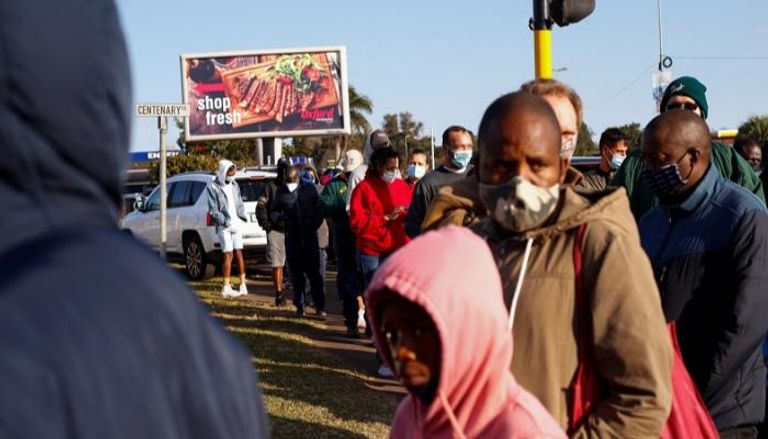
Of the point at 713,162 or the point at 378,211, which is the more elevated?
the point at 713,162

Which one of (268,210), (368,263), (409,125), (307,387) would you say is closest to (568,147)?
(307,387)

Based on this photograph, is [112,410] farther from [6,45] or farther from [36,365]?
[6,45]

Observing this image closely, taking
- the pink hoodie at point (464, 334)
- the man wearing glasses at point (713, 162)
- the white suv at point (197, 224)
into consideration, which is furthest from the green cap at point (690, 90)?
the white suv at point (197, 224)

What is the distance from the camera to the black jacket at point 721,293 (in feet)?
12.8

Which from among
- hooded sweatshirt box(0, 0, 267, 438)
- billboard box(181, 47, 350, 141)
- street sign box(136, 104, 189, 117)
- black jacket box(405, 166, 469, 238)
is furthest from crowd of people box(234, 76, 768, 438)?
billboard box(181, 47, 350, 141)

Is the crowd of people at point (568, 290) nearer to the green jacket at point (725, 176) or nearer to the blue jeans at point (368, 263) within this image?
the green jacket at point (725, 176)

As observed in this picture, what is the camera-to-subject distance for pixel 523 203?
280 centimetres

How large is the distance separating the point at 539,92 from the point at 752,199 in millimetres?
1061

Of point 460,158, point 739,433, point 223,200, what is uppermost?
point 460,158

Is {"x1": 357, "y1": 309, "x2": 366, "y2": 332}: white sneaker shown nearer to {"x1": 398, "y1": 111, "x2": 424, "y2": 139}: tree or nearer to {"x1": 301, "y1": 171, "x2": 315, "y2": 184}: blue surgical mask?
{"x1": 301, "y1": 171, "x2": 315, "y2": 184}: blue surgical mask

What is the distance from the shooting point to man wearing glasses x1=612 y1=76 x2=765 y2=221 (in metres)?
5.39

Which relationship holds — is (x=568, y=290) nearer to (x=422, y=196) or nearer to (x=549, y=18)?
(x=422, y=196)

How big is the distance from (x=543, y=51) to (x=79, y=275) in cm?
679

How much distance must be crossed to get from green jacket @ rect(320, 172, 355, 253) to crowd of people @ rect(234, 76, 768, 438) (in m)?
7.59
